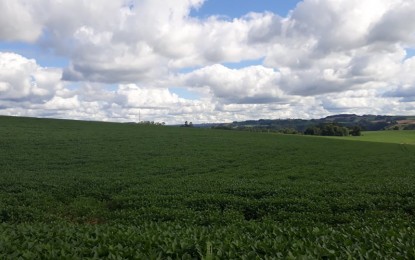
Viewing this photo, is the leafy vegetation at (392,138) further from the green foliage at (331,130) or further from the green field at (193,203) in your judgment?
the green field at (193,203)

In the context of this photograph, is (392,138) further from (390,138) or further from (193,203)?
(193,203)

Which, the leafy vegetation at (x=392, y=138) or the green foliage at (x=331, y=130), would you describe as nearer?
the leafy vegetation at (x=392, y=138)

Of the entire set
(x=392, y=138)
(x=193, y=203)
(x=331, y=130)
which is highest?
(x=331, y=130)

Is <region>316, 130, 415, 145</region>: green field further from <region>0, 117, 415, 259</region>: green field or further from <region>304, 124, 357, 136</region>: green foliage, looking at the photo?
<region>0, 117, 415, 259</region>: green field

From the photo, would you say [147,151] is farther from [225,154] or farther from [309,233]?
[309,233]

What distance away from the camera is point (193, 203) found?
19.2 meters

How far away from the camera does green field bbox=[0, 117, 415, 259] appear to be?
7.34 metres

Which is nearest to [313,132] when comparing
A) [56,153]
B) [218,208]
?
[56,153]

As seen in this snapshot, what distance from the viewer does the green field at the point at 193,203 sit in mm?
7344

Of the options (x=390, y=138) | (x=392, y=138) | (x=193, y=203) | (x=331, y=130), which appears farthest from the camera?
(x=331, y=130)

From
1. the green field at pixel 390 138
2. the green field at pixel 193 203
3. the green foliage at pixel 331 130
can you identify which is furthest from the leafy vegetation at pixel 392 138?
the green field at pixel 193 203

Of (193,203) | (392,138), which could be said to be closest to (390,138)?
(392,138)

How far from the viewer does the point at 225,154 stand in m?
45.9

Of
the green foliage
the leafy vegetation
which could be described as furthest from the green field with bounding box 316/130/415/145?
the green foliage
